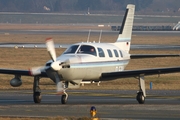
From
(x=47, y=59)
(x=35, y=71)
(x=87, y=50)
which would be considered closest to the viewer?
(x=35, y=71)

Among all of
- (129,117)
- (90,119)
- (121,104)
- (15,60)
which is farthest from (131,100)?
(15,60)

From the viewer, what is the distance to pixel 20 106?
1032 inches

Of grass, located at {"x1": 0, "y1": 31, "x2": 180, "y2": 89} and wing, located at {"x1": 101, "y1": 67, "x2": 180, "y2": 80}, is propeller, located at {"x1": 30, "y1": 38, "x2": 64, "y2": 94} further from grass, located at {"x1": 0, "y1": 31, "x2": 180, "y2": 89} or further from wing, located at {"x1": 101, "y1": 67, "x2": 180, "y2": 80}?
grass, located at {"x1": 0, "y1": 31, "x2": 180, "y2": 89}

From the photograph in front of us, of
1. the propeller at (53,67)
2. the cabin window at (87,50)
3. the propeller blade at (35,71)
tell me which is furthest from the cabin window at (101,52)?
the propeller blade at (35,71)

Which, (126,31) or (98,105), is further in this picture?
(126,31)

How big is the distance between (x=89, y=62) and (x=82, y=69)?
2.03 feet

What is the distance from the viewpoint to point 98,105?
2664cm

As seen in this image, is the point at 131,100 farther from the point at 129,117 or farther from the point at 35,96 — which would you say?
the point at 129,117

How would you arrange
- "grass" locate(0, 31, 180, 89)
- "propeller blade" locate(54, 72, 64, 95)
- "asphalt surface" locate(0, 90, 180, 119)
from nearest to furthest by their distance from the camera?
"asphalt surface" locate(0, 90, 180, 119), "propeller blade" locate(54, 72, 64, 95), "grass" locate(0, 31, 180, 89)

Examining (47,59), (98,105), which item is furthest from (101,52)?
(47,59)

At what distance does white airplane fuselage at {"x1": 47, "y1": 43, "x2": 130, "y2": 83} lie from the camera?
2650 centimetres

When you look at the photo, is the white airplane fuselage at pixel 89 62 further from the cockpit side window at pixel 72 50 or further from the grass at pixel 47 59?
the grass at pixel 47 59

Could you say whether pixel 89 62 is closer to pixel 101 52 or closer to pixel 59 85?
pixel 101 52

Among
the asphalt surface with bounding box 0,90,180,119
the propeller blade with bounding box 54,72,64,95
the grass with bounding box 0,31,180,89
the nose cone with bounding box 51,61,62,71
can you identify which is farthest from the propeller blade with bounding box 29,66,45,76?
the grass with bounding box 0,31,180,89
